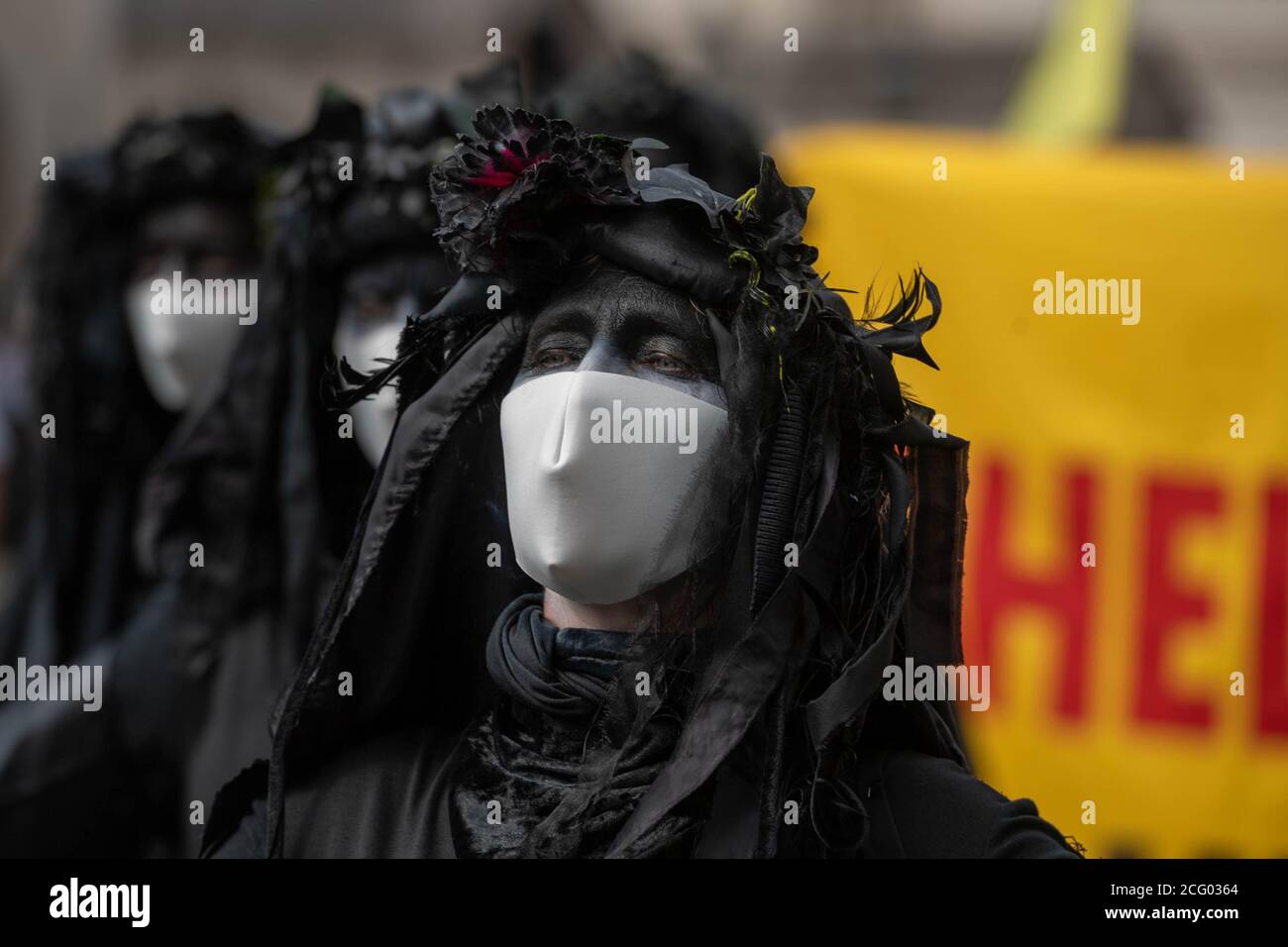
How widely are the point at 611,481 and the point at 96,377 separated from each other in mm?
3942

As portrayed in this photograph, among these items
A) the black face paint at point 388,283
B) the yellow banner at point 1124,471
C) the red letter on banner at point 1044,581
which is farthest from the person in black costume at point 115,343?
the red letter on banner at point 1044,581

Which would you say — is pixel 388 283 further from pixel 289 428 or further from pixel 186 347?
pixel 186 347

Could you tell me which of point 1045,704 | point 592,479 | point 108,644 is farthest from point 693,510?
point 1045,704

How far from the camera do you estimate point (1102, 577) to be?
20.2ft

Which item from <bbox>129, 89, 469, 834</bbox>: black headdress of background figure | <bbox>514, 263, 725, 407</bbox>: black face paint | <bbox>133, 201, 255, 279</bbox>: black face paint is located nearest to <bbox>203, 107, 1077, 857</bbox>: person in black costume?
<bbox>514, 263, 725, 407</bbox>: black face paint

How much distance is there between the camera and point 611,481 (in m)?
2.42

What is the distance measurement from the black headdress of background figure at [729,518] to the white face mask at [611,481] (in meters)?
0.06

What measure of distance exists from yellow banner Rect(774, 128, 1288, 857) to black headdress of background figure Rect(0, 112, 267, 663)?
6.94 ft

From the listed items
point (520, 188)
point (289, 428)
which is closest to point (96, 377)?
point (289, 428)

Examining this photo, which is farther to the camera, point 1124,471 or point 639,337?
point 1124,471

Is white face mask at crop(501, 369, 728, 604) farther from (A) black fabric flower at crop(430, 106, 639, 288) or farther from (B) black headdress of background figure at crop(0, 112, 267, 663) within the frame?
(B) black headdress of background figure at crop(0, 112, 267, 663)

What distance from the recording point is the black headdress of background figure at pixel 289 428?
15.3 feet

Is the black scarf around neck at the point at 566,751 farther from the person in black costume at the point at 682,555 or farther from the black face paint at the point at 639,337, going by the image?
the black face paint at the point at 639,337
